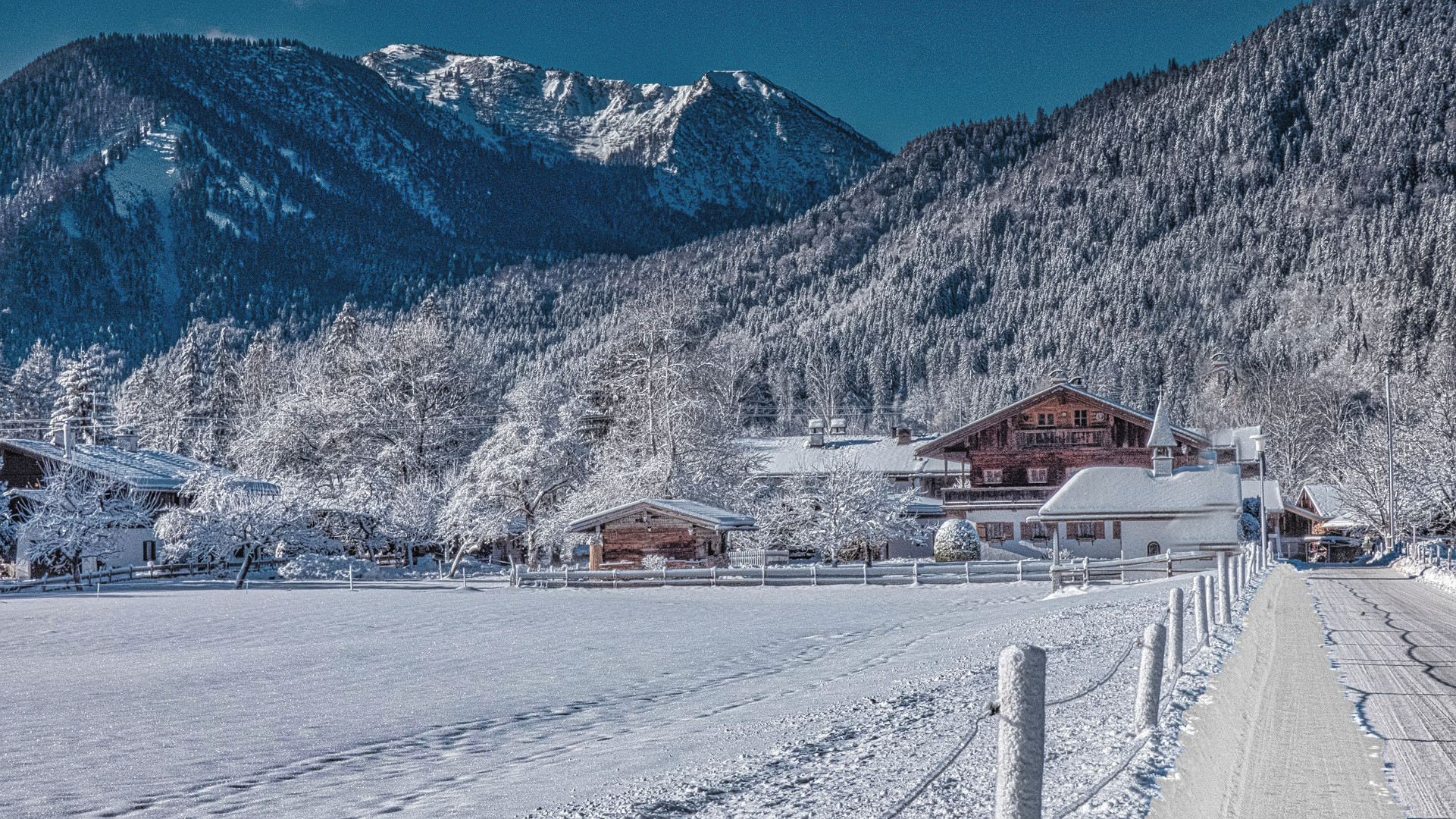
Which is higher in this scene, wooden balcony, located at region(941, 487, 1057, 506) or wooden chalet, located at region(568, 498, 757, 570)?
wooden balcony, located at region(941, 487, 1057, 506)

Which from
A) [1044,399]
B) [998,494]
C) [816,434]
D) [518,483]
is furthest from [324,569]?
[1044,399]

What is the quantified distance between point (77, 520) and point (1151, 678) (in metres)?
53.9

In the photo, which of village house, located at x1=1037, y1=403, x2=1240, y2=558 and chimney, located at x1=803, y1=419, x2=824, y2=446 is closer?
village house, located at x1=1037, y1=403, x2=1240, y2=558

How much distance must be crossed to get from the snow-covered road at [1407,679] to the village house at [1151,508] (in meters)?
26.2

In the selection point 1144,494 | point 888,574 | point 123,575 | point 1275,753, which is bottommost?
point 123,575

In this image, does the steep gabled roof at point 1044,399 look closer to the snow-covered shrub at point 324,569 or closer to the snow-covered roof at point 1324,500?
the snow-covered roof at point 1324,500

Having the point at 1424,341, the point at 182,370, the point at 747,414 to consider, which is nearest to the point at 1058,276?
the point at 1424,341

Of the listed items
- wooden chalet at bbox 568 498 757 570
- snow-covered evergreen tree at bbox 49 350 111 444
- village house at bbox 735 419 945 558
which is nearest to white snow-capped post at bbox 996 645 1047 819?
wooden chalet at bbox 568 498 757 570

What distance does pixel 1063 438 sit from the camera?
6153cm

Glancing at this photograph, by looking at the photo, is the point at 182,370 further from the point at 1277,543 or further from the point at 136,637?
the point at 1277,543

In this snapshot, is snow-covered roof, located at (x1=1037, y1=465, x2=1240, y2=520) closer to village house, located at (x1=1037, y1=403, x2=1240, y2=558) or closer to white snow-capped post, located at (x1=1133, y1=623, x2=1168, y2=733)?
village house, located at (x1=1037, y1=403, x2=1240, y2=558)

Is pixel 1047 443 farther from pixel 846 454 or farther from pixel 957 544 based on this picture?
pixel 957 544

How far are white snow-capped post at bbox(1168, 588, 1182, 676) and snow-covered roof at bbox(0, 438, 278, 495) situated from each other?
4950 cm

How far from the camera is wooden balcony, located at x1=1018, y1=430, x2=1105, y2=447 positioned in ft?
201
